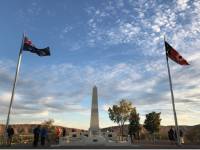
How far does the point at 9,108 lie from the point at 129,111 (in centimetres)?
5174

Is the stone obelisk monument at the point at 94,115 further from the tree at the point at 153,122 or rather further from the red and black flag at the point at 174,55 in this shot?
the tree at the point at 153,122

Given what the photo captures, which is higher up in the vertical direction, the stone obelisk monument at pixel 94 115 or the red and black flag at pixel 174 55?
the red and black flag at pixel 174 55

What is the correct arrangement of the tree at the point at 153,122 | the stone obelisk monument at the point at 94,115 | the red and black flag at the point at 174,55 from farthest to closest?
1. the tree at the point at 153,122
2. the stone obelisk monument at the point at 94,115
3. the red and black flag at the point at 174,55

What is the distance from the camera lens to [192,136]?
231ft

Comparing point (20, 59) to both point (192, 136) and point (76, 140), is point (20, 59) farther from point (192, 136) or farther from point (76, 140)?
point (192, 136)

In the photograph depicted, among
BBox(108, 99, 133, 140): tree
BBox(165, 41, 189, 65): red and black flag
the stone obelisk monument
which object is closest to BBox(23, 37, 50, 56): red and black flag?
the stone obelisk monument

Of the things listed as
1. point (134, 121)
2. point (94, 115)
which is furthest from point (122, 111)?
point (94, 115)

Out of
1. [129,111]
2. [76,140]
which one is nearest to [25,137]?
[76,140]

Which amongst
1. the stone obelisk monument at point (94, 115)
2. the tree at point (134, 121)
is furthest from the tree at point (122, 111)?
the stone obelisk monument at point (94, 115)

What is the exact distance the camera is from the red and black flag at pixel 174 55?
102ft

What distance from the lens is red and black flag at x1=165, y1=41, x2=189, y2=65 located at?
31.2 m

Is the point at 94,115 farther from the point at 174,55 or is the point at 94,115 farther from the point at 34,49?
the point at 174,55

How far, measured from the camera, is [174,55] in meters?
31.7

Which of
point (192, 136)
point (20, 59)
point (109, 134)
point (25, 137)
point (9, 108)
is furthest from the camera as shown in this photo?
point (192, 136)
